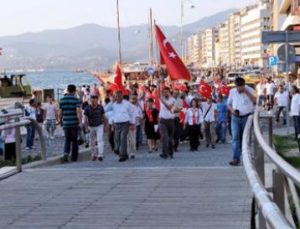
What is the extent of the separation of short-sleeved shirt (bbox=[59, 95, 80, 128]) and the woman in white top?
518 cm

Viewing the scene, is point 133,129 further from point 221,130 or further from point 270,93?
point 270,93

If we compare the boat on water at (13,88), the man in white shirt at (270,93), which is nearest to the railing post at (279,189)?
the man in white shirt at (270,93)

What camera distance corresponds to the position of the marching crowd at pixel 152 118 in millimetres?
13562

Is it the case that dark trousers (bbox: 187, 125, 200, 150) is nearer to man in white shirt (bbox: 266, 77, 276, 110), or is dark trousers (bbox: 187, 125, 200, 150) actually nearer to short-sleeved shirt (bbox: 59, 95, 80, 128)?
short-sleeved shirt (bbox: 59, 95, 80, 128)

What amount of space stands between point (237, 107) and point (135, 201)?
4.87 metres

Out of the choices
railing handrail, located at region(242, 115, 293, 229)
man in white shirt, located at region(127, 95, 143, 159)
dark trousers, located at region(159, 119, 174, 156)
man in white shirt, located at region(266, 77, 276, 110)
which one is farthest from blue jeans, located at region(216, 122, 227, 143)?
railing handrail, located at region(242, 115, 293, 229)

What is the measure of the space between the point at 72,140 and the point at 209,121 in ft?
21.3

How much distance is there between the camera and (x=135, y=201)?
896 centimetres

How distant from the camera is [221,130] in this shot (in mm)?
23203

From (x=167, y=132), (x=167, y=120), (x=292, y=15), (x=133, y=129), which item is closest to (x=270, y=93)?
(x=133, y=129)

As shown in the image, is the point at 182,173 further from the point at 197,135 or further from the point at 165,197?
the point at 197,135

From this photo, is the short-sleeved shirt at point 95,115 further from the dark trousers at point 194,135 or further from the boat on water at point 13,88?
the boat on water at point 13,88

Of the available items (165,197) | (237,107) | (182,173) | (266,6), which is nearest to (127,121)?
(237,107)

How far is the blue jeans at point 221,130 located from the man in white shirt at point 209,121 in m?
1.02
